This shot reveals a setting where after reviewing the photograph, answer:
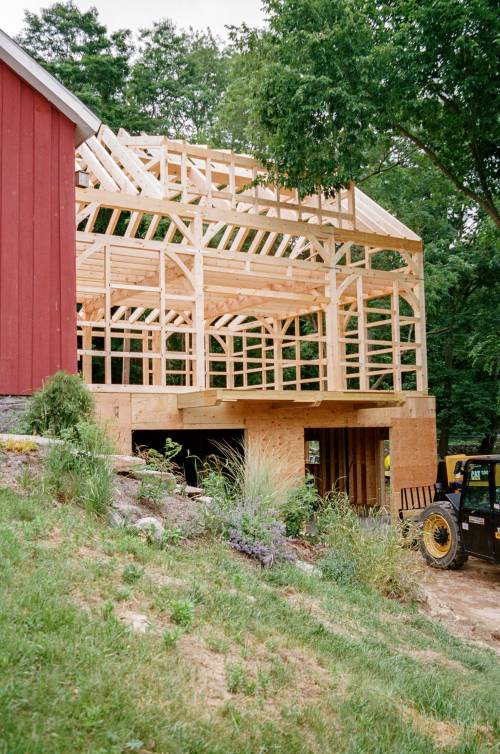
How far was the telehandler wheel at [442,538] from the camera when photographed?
10.7 m

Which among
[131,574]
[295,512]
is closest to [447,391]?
[295,512]

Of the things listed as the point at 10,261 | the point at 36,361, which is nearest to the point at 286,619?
the point at 36,361

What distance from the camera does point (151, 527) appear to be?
20.4 ft

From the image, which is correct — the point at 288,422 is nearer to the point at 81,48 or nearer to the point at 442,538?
the point at 442,538

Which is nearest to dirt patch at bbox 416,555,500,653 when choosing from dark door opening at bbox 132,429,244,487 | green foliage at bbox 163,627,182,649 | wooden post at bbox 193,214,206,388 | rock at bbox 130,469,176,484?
rock at bbox 130,469,176,484

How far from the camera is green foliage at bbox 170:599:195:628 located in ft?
14.9

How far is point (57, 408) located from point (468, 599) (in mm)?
5860

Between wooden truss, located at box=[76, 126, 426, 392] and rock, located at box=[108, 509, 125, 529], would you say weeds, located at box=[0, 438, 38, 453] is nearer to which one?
rock, located at box=[108, 509, 125, 529]

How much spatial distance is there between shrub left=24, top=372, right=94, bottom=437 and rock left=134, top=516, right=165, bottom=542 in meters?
2.53

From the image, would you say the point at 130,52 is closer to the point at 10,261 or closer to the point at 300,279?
the point at 300,279

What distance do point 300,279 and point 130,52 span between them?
1869 centimetres

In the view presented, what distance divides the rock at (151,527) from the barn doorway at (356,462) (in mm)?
11498


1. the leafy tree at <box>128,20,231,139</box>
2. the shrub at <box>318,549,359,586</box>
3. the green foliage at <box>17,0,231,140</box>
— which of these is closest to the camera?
the shrub at <box>318,549,359,586</box>

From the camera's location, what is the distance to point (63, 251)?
432 inches
